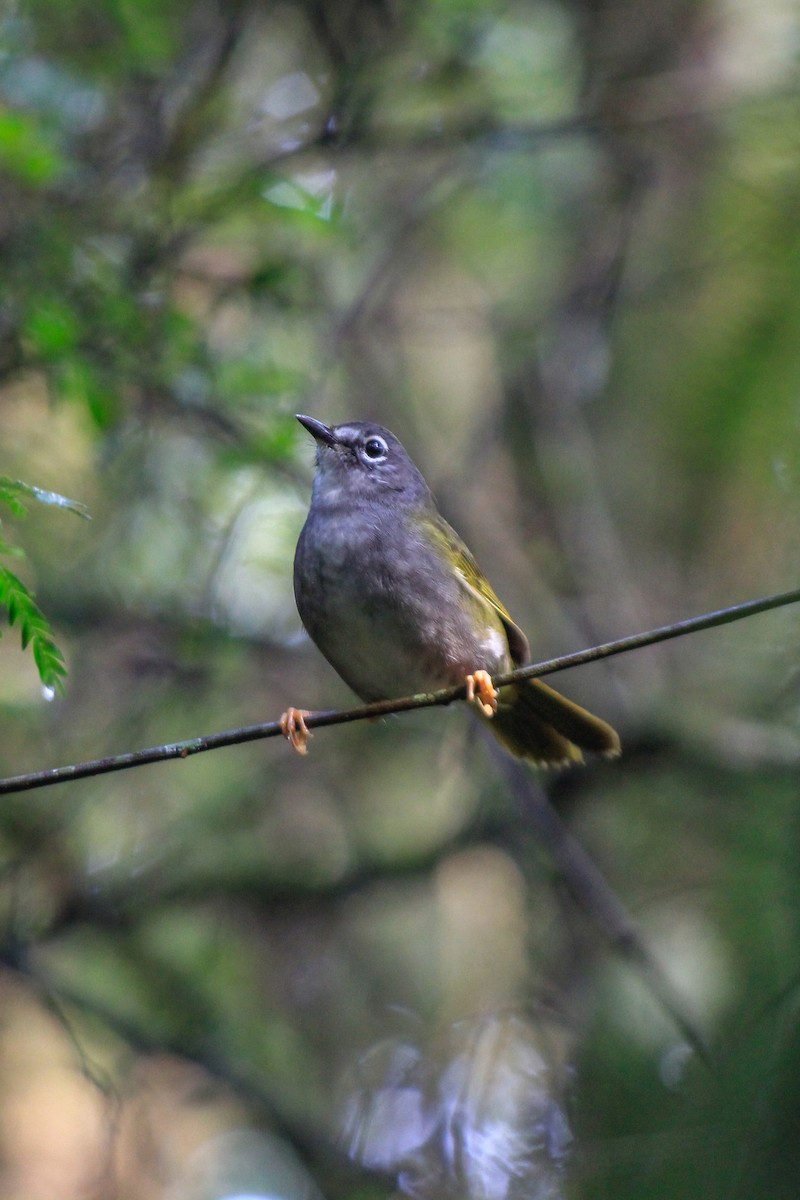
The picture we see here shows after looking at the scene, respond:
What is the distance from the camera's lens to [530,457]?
7078 millimetres

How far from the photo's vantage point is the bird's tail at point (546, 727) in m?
4.34

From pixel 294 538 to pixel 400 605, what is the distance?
172cm

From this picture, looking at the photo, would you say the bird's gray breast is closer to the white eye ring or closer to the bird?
the bird

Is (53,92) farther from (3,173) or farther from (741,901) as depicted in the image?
(741,901)

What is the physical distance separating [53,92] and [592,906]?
3793 millimetres

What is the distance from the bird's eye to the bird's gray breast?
1.20 ft

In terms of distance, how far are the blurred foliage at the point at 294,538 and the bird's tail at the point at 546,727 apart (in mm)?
537

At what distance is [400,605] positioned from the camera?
13.1ft

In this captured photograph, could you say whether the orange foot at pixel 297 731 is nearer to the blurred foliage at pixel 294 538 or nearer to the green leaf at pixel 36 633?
the green leaf at pixel 36 633

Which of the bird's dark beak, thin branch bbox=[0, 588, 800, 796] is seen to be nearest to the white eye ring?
the bird's dark beak

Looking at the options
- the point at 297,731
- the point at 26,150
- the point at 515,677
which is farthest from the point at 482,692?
the point at 26,150

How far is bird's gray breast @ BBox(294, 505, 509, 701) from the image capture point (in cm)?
400

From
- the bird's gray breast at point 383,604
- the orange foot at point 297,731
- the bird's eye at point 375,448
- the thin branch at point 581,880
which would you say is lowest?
the thin branch at point 581,880

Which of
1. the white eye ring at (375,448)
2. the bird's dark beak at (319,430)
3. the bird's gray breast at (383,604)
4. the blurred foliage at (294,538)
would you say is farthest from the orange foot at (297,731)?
the blurred foliage at (294,538)
